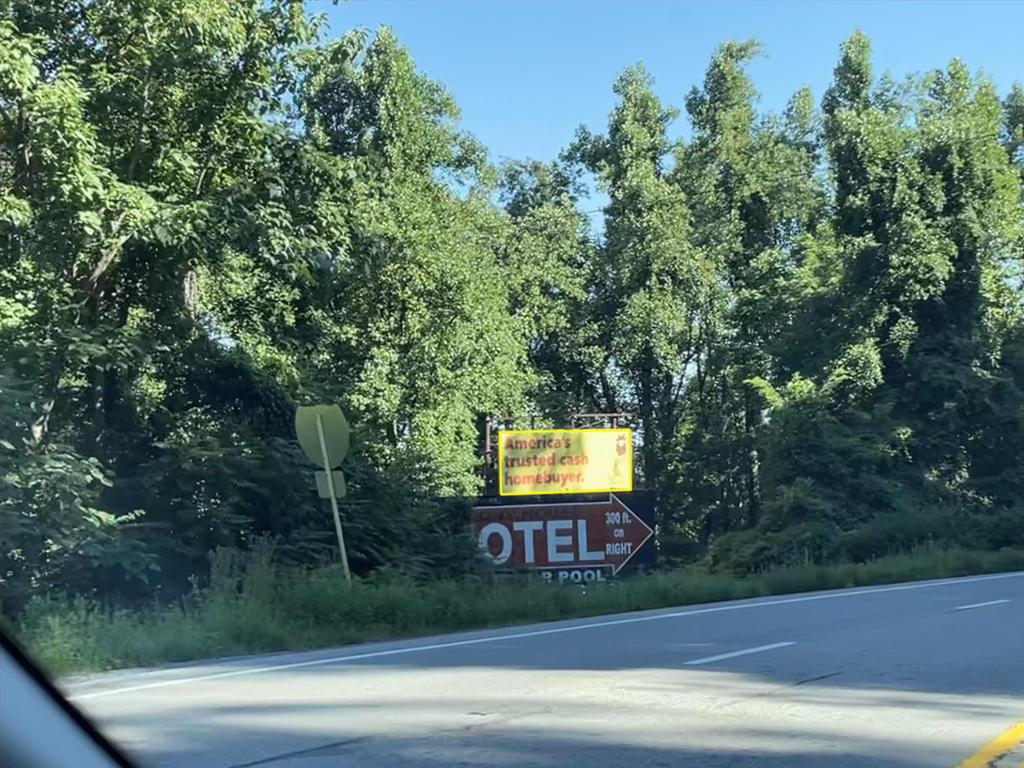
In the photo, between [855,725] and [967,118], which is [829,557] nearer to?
[967,118]

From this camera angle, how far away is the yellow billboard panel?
2928 cm

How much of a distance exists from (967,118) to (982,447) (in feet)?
33.4

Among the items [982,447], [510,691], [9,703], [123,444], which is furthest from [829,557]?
[9,703]

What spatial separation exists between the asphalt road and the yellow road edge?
0.12ft

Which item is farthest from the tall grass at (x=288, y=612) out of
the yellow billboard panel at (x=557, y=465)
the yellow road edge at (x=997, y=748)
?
the yellow road edge at (x=997, y=748)

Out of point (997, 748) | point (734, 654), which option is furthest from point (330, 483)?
point (997, 748)

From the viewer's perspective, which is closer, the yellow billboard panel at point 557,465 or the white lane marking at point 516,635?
the white lane marking at point 516,635

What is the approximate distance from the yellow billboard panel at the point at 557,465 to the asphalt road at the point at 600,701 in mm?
14166

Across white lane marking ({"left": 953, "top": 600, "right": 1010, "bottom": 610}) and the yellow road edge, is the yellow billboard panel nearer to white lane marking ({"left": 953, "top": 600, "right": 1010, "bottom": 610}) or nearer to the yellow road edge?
white lane marking ({"left": 953, "top": 600, "right": 1010, "bottom": 610})

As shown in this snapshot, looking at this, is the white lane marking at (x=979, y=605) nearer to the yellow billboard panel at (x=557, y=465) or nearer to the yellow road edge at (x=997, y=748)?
the yellow road edge at (x=997, y=748)

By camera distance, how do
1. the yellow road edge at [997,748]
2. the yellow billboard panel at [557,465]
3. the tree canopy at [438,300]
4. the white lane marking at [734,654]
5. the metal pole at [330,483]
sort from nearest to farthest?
the yellow road edge at [997,748] < the white lane marking at [734,654] < the metal pole at [330,483] < the tree canopy at [438,300] < the yellow billboard panel at [557,465]

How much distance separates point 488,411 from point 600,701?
89.5 feet

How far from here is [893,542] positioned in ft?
107

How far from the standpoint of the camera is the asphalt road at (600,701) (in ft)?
24.6
